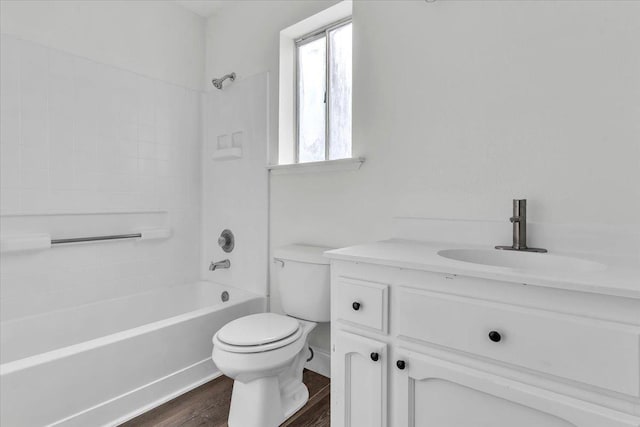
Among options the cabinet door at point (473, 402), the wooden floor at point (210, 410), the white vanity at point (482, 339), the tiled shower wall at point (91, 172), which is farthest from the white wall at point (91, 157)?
the cabinet door at point (473, 402)

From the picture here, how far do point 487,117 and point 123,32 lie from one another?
2232mm

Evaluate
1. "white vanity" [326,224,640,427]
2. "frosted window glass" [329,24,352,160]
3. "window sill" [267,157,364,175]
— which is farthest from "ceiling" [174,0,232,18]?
"white vanity" [326,224,640,427]

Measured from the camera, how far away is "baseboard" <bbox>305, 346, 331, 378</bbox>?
1.83 m

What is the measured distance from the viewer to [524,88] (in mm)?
1222

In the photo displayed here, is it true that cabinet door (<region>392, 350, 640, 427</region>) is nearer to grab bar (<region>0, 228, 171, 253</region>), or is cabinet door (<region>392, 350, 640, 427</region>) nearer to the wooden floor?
the wooden floor

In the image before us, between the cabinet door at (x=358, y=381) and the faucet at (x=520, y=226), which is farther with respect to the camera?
the faucet at (x=520, y=226)

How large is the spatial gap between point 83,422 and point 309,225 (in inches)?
53.1

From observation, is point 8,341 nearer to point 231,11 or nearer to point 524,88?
point 231,11

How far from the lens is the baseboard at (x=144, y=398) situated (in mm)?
1401

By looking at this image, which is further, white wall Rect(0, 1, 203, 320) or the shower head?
the shower head

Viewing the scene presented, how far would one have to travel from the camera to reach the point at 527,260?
1.13m

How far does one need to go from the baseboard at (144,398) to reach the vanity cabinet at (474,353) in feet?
3.24

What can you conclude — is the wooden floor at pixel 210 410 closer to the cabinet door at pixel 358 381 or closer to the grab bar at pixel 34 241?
the cabinet door at pixel 358 381

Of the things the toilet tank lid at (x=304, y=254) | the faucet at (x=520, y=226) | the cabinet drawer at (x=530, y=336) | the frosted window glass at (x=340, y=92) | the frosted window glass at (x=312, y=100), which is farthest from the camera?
the frosted window glass at (x=312, y=100)
